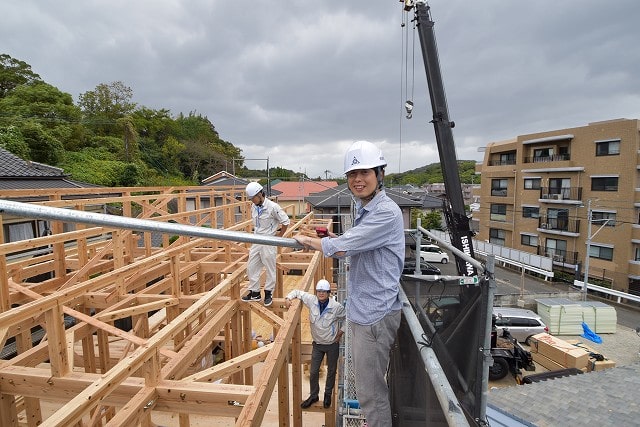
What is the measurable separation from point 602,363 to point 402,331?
14117 mm

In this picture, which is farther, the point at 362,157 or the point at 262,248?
the point at 262,248

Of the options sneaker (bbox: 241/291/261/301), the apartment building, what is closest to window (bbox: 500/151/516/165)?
the apartment building

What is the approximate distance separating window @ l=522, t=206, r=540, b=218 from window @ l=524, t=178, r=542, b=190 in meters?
1.73

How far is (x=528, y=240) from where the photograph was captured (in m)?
30.1

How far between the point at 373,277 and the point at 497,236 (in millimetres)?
35106

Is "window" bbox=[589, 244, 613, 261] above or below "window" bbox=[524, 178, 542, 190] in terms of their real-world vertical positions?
below

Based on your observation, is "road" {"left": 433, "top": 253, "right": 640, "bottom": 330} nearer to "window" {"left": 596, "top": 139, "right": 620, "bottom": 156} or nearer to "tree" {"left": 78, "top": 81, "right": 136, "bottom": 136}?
"window" {"left": 596, "top": 139, "right": 620, "bottom": 156}

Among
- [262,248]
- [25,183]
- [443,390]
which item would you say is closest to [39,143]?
[25,183]

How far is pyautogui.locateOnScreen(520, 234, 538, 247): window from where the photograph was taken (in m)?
29.3

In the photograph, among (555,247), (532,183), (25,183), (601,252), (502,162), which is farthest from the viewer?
(502,162)

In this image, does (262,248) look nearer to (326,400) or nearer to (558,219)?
(326,400)

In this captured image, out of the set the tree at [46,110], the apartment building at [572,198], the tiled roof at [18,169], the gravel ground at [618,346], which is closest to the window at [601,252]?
the apartment building at [572,198]

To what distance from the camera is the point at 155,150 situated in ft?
133

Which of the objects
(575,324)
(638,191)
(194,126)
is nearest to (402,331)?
(575,324)
